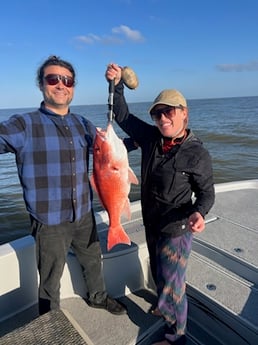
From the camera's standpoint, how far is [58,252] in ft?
8.67

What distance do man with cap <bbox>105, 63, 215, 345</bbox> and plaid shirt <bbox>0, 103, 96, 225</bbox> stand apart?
1.81 feet

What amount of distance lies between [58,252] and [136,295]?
129 centimetres

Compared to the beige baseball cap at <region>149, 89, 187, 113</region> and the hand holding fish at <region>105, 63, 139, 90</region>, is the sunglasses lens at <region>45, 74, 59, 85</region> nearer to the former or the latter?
the hand holding fish at <region>105, 63, 139, 90</region>

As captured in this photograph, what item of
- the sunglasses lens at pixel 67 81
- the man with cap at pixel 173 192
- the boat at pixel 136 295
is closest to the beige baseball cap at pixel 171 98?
the man with cap at pixel 173 192

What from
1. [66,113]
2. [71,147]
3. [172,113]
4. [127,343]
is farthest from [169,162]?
[127,343]

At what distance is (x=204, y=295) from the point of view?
2852 millimetres

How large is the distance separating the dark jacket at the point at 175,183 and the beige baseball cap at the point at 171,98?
264mm

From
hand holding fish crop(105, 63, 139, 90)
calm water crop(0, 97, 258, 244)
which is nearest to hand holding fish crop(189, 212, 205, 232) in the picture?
hand holding fish crop(105, 63, 139, 90)

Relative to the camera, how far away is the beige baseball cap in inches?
93.5

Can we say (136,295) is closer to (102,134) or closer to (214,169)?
(102,134)

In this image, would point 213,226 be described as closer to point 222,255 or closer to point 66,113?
point 222,255

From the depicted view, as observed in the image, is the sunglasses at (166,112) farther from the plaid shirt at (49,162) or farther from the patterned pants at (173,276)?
the patterned pants at (173,276)

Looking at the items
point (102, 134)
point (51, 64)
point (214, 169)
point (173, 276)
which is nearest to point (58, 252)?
point (173, 276)

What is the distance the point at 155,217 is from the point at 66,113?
45.0 inches
